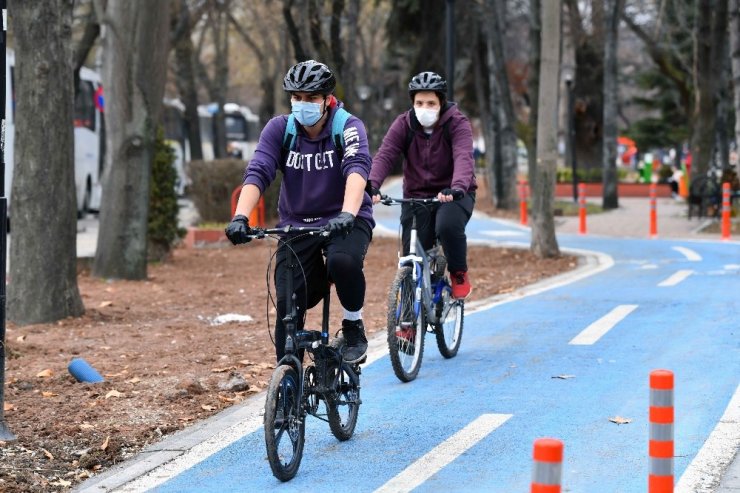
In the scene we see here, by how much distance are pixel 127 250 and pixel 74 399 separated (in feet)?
26.2

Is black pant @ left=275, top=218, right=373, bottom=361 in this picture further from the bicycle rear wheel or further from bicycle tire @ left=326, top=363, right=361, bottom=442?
the bicycle rear wheel

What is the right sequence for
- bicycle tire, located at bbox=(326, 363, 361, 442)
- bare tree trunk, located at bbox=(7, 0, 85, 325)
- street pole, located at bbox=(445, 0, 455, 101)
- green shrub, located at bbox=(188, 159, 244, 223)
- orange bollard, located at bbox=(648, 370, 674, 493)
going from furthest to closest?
green shrub, located at bbox=(188, 159, 244, 223) → street pole, located at bbox=(445, 0, 455, 101) → bare tree trunk, located at bbox=(7, 0, 85, 325) → bicycle tire, located at bbox=(326, 363, 361, 442) → orange bollard, located at bbox=(648, 370, 674, 493)

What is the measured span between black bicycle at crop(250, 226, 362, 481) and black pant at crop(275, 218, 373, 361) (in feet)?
0.20

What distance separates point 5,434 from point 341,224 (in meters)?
2.40

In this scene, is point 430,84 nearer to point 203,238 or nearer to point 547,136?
point 547,136

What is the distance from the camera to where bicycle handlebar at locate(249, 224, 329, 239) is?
6017mm

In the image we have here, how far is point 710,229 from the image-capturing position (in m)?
26.0

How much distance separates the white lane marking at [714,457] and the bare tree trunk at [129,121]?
9755 mm

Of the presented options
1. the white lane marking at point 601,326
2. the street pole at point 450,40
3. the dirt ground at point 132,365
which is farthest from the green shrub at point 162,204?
the white lane marking at point 601,326

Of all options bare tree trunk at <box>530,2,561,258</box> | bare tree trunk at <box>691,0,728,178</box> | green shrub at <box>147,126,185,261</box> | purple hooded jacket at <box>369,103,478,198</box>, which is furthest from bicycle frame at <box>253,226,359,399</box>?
bare tree trunk at <box>691,0,728,178</box>

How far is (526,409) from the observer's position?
7.98 meters

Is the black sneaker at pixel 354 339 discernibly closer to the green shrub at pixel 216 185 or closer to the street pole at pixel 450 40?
the street pole at pixel 450 40

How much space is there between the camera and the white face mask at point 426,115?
30.6 feet

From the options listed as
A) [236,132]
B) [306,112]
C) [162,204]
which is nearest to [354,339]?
[306,112]
